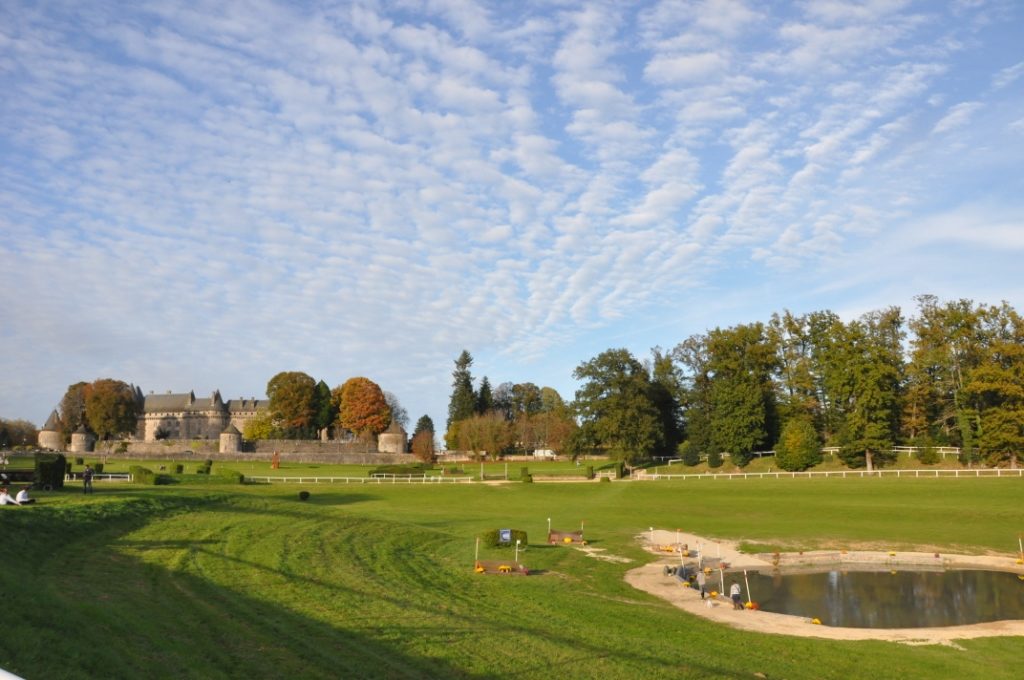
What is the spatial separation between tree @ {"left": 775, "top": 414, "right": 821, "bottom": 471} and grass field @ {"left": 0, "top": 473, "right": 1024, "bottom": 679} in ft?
90.0

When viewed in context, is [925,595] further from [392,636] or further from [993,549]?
[392,636]

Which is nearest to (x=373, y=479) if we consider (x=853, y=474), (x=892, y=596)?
(x=853, y=474)

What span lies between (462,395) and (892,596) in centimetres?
9586

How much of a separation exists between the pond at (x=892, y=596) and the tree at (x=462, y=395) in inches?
3519

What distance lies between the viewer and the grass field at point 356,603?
12828mm

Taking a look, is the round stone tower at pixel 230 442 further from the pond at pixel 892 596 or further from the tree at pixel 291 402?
the pond at pixel 892 596

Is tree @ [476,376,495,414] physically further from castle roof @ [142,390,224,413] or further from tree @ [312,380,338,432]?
castle roof @ [142,390,224,413]

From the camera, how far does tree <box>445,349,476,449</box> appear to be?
11600cm

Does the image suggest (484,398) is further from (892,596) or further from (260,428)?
(892,596)

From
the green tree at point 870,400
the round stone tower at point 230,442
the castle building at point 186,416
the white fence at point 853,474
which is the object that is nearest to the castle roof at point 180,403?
the castle building at point 186,416

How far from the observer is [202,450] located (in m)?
91.5

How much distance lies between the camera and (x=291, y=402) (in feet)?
379

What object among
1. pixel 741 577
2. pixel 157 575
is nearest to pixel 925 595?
pixel 741 577

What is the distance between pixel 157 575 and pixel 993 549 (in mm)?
34834
